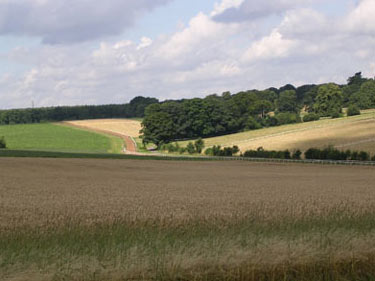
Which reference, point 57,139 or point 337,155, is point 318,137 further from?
point 57,139

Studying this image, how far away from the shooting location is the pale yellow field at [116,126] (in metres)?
152

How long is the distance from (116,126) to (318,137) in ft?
277

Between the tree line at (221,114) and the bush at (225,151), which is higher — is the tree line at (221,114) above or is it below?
above

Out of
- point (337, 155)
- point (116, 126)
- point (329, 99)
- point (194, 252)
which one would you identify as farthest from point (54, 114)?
point (194, 252)

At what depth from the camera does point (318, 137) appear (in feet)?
301

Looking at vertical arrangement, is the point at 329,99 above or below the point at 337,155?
above

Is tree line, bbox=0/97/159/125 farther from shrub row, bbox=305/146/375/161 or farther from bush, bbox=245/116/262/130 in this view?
shrub row, bbox=305/146/375/161

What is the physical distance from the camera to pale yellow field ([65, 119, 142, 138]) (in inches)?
5969

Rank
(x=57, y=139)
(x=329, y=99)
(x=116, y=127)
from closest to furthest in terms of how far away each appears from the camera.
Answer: (x=57, y=139) < (x=329, y=99) < (x=116, y=127)

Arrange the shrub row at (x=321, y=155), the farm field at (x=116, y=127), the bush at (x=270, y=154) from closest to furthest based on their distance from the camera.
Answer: the shrub row at (x=321, y=155)
the bush at (x=270, y=154)
the farm field at (x=116, y=127)

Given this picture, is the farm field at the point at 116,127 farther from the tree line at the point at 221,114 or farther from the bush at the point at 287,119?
the bush at the point at 287,119

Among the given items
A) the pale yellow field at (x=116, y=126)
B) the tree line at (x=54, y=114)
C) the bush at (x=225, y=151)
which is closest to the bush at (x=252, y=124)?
the pale yellow field at (x=116, y=126)

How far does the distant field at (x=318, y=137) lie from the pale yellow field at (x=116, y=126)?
1854 inches

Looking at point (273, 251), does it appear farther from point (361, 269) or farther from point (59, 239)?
point (59, 239)
